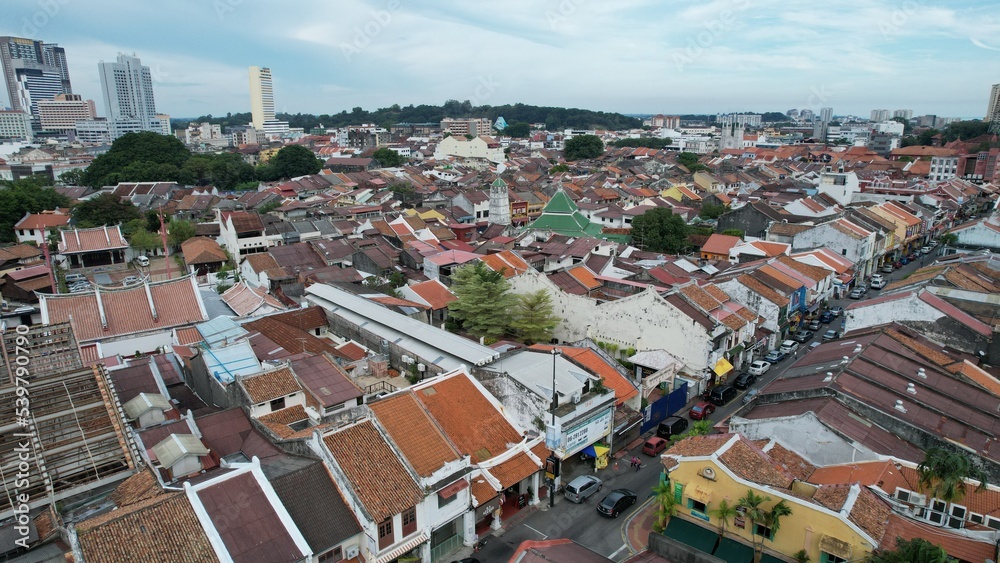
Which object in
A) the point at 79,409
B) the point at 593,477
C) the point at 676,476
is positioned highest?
the point at 79,409

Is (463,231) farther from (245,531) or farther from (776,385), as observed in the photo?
(245,531)

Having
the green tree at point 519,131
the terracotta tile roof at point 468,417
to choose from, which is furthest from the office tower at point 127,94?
the terracotta tile roof at point 468,417

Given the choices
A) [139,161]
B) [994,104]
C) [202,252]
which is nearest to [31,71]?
[139,161]

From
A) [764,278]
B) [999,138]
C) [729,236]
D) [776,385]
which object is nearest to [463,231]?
[729,236]

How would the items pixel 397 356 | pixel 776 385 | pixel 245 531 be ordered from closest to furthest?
pixel 245 531 < pixel 776 385 < pixel 397 356

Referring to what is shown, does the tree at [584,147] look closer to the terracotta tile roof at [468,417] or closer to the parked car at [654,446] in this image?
the parked car at [654,446]

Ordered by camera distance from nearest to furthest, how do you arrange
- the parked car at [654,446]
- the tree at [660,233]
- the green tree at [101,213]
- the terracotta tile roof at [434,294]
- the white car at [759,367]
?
the parked car at [654,446] < the white car at [759,367] < the terracotta tile roof at [434,294] < the tree at [660,233] < the green tree at [101,213]

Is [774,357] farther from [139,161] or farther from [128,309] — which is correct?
[139,161]

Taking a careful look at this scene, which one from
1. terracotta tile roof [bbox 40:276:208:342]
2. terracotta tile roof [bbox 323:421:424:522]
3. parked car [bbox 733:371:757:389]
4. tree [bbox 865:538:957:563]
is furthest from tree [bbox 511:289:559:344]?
tree [bbox 865:538:957:563]
